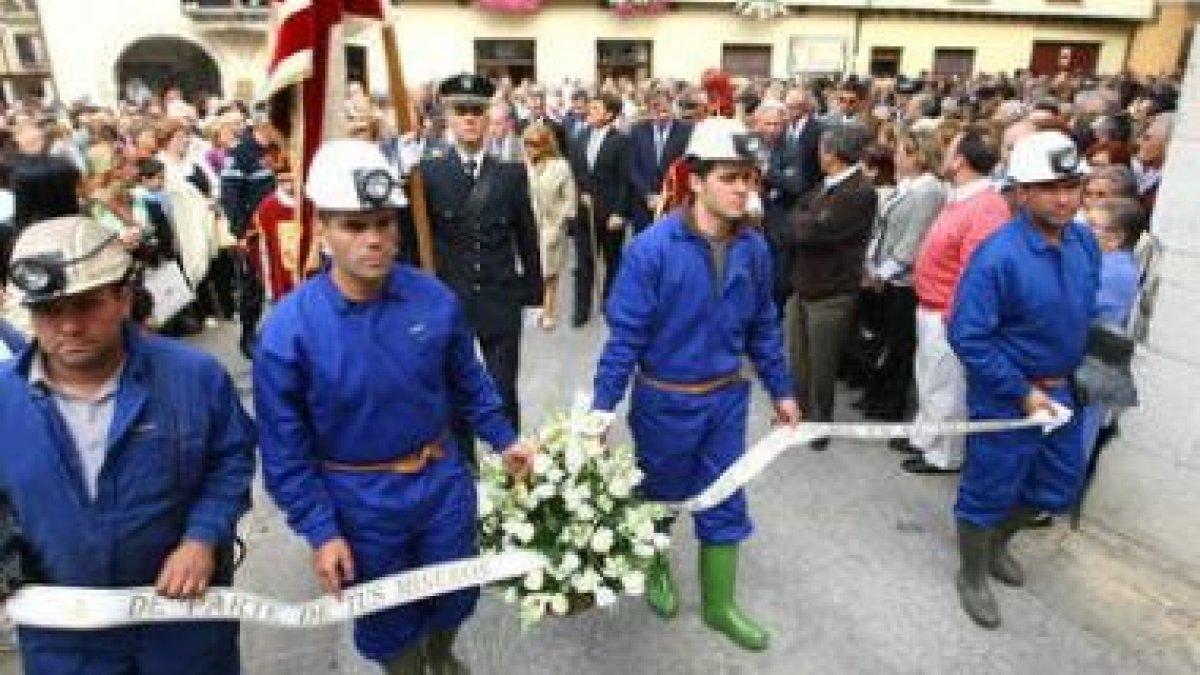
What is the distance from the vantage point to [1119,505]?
476 cm

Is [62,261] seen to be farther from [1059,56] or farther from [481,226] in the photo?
[1059,56]

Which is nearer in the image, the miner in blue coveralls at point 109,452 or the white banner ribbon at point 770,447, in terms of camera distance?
the miner in blue coveralls at point 109,452

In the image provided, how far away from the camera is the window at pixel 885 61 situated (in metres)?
29.3

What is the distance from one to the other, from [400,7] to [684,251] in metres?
23.2

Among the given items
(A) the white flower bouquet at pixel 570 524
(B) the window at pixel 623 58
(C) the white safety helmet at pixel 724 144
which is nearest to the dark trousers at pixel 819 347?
(C) the white safety helmet at pixel 724 144

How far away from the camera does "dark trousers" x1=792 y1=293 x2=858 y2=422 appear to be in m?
5.89

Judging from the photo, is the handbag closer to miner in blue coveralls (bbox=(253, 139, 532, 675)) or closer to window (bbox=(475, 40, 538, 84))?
miner in blue coveralls (bbox=(253, 139, 532, 675))

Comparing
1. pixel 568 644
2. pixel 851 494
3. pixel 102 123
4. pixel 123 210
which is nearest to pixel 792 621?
pixel 568 644

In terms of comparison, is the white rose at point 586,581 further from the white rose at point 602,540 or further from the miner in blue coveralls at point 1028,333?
the miner in blue coveralls at point 1028,333

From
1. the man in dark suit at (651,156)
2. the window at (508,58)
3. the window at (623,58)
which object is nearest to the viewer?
the man in dark suit at (651,156)

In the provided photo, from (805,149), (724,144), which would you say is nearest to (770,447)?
(724,144)

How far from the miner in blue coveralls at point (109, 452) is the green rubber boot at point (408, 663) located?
28.3 inches

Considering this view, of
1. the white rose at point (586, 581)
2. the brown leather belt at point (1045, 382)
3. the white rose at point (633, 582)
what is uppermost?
the brown leather belt at point (1045, 382)

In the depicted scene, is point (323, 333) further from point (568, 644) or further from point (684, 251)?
point (568, 644)
